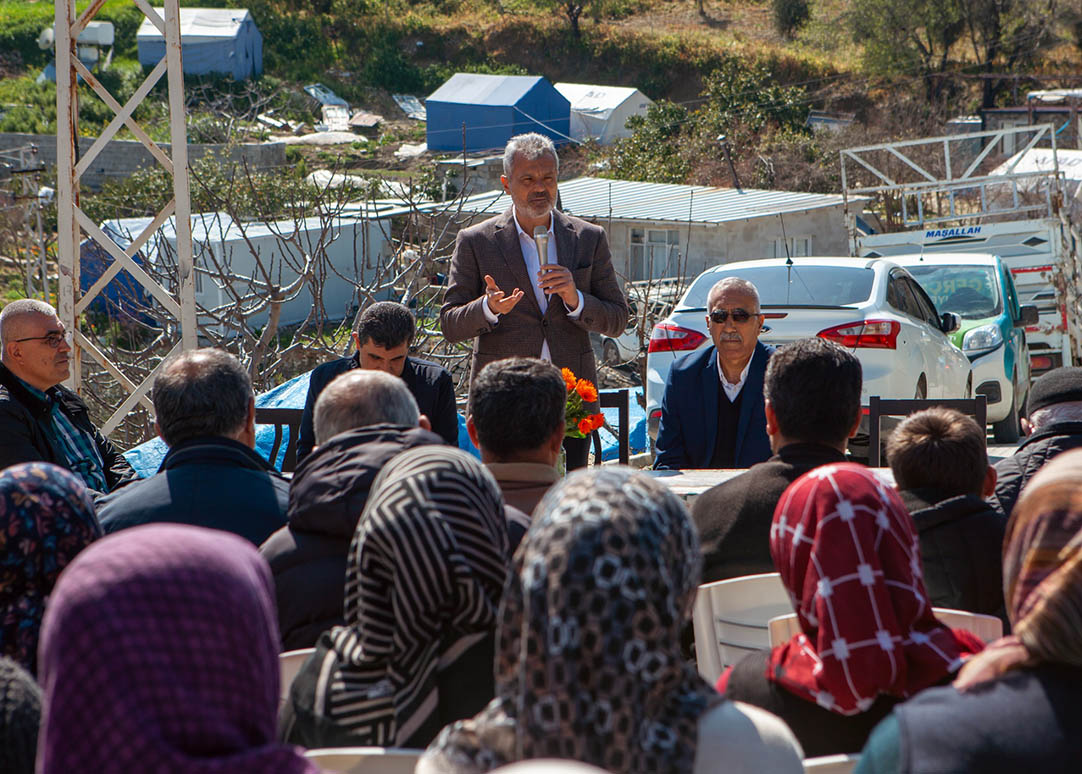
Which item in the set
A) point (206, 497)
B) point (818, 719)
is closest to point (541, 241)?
point (206, 497)

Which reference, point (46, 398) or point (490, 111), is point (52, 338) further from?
point (490, 111)

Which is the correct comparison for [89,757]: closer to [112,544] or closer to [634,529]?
[112,544]

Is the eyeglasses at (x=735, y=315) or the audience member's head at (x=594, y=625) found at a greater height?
the eyeglasses at (x=735, y=315)

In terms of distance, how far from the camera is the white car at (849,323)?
7863mm

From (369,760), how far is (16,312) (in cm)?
336

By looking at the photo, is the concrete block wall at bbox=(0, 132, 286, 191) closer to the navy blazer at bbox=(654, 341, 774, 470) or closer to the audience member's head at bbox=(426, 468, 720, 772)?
the navy blazer at bbox=(654, 341, 774, 470)

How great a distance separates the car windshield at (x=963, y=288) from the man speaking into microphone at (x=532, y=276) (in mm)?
7834

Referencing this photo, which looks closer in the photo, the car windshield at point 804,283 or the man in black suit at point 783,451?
the man in black suit at point 783,451

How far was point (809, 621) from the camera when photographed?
2.15 metres

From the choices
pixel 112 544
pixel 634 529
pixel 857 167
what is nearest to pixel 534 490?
pixel 634 529

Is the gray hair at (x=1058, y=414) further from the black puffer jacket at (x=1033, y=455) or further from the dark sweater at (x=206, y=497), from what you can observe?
the dark sweater at (x=206, y=497)

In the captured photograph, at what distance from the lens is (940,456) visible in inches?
112

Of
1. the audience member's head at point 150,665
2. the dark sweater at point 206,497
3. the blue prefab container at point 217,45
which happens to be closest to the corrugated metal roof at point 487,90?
the blue prefab container at point 217,45

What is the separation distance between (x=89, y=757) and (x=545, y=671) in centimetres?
60
